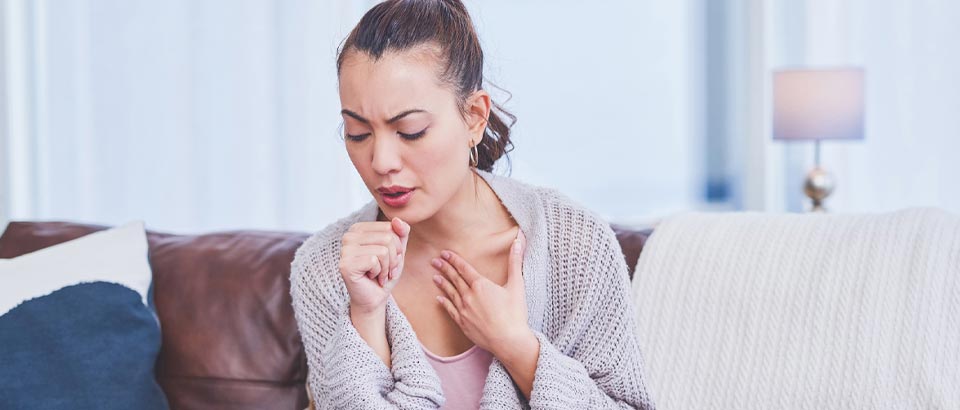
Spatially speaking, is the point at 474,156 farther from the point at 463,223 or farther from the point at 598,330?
the point at 598,330

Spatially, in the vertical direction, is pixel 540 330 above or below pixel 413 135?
below

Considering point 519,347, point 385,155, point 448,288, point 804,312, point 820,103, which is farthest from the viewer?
point 820,103

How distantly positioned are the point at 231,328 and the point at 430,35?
2.81 feet

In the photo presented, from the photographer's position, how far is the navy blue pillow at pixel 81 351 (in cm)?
181

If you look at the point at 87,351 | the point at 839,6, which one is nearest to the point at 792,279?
the point at 87,351

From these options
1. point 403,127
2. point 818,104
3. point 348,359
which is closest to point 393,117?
point 403,127

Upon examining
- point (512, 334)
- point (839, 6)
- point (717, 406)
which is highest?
point (839, 6)

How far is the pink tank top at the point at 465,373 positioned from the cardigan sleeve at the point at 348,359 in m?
0.07

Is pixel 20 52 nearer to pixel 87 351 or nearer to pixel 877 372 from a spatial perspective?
pixel 87 351

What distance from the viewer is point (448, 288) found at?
63.0 inches

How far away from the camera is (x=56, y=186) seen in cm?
403

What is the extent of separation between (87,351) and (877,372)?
54.1 inches

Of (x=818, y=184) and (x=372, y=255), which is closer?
(x=372, y=255)

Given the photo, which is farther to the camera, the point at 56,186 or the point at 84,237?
the point at 56,186
